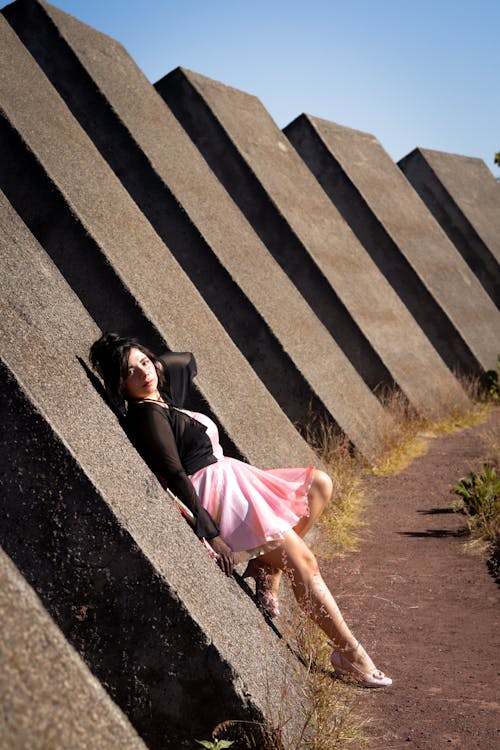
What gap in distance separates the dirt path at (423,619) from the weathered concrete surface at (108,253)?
3.27 feet

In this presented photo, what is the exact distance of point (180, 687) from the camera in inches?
113

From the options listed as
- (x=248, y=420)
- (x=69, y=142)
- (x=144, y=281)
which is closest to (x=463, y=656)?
(x=248, y=420)

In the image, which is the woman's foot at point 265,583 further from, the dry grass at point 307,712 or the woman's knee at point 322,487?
the woman's knee at point 322,487

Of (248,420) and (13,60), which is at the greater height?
(13,60)

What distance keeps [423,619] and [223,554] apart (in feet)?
5.07

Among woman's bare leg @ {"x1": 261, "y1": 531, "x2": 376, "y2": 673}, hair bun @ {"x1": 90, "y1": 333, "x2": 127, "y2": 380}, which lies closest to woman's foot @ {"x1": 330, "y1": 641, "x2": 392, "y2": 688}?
woman's bare leg @ {"x1": 261, "y1": 531, "x2": 376, "y2": 673}

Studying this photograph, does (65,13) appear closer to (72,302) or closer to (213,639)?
(72,302)

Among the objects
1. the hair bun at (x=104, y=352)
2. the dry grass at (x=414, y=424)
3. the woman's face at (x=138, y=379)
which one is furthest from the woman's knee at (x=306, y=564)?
the dry grass at (x=414, y=424)

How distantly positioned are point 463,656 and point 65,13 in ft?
21.2

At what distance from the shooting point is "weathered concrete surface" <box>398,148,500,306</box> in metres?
13.6

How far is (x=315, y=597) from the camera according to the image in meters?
3.71

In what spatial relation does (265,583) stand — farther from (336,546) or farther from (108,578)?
(336,546)

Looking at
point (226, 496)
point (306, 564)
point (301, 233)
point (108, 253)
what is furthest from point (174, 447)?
point (301, 233)

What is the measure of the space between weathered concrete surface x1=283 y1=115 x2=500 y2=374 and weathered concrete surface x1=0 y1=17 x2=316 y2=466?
5.63m
